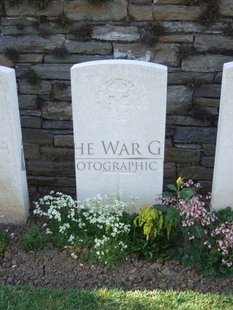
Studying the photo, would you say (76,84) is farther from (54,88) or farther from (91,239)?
(91,239)

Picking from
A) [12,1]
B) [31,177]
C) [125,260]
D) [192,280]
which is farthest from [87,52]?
[192,280]

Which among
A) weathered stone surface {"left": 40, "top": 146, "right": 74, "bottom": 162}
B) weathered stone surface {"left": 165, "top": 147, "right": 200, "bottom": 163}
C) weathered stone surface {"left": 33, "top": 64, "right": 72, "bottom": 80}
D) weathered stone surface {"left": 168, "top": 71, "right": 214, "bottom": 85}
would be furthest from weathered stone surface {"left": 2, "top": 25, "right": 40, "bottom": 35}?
weathered stone surface {"left": 165, "top": 147, "right": 200, "bottom": 163}

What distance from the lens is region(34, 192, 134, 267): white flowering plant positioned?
3242 millimetres

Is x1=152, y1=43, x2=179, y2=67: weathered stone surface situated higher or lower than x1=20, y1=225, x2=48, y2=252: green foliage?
higher

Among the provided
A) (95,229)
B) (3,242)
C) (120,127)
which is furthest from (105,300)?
(120,127)

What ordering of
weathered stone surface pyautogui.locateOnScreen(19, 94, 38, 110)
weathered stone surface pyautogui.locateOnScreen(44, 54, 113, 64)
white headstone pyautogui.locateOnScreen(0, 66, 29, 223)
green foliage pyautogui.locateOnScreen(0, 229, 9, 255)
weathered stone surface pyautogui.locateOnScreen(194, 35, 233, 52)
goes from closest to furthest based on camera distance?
white headstone pyautogui.locateOnScreen(0, 66, 29, 223)
green foliage pyautogui.locateOnScreen(0, 229, 9, 255)
weathered stone surface pyautogui.locateOnScreen(194, 35, 233, 52)
weathered stone surface pyautogui.locateOnScreen(44, 54, 113, 64)
weathered stone surface pyautogui.locateOnScreen(19, 94, 38, 110)

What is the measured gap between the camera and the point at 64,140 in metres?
4.05

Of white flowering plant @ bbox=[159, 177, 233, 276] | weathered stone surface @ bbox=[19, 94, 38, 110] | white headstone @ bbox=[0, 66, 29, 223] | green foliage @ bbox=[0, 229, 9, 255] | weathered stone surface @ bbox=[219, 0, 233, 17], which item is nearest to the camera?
white flowering plant @ bbox=[159, 177, 233, 276]

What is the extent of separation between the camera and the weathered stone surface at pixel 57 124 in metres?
3.99

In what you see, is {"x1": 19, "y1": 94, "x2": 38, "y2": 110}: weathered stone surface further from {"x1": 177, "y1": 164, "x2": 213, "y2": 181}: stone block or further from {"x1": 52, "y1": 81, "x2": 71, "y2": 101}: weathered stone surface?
{"x1": 177, "y1": 164, "x2": 213, "y2": 181}: stone block

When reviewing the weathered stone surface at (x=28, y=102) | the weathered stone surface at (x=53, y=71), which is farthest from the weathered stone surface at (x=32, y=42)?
the weathered stone surface at (x=28, y=102)

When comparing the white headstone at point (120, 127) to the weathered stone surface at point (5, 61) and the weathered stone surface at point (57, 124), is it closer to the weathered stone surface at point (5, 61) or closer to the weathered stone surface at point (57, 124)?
the weathered stone surface at point (57, 124)

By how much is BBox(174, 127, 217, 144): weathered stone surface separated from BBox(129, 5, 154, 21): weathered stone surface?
37.2 inches

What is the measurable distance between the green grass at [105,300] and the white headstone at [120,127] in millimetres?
774
